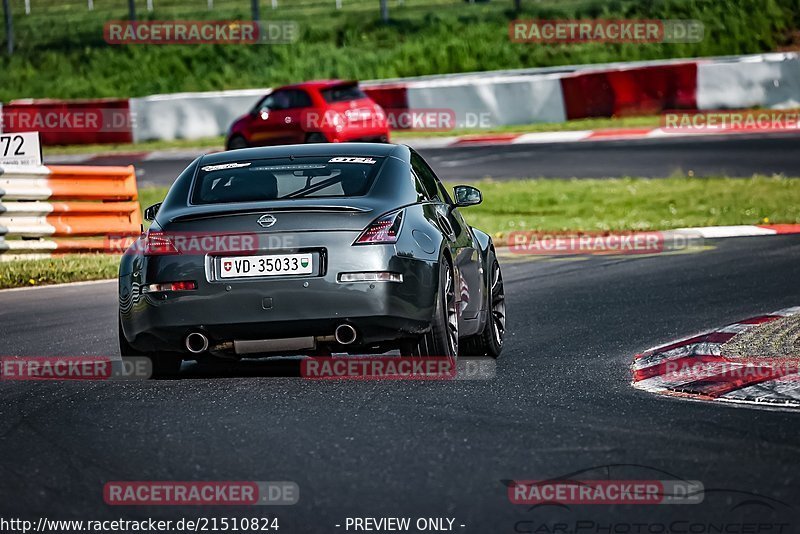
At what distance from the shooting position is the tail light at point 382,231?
8.14 metres

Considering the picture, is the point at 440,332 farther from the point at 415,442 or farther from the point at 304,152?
the point at 415,442

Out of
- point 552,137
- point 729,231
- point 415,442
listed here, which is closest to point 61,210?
point 729,231

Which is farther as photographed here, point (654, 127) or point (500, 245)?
point (654, 127)

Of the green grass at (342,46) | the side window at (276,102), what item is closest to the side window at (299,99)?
the side window at (276,102)

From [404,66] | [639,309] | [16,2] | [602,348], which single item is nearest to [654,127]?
[404,66]

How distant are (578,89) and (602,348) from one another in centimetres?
2225

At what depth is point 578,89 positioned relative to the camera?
31562mm

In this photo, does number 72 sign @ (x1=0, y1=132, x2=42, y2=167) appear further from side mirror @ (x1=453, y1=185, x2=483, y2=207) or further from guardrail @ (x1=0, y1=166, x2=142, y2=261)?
side mirror @ (x1=453, y1=185, x2=483, y2=207)

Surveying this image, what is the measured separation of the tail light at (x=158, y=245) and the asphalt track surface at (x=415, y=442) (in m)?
0.73

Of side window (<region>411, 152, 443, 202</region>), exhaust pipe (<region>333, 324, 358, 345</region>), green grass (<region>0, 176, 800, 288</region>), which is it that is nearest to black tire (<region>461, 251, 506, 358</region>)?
side window (<region>411, 152, 443, 202</region>)

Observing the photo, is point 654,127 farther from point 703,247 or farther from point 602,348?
point 602,348

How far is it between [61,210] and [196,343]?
922cm

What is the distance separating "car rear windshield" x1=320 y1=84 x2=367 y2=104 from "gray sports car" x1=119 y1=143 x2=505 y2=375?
2070 centimetres

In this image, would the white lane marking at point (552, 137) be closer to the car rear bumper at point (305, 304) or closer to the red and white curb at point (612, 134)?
the red and white curb at point (612, 134)
